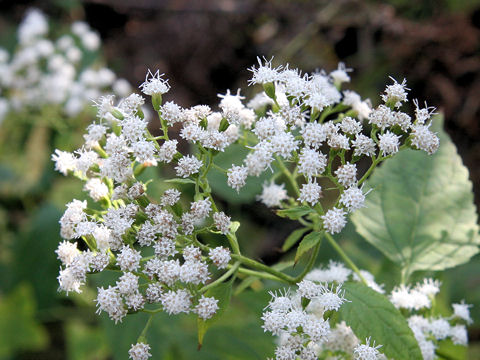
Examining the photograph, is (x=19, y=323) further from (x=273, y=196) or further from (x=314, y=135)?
(x=314, y=135)

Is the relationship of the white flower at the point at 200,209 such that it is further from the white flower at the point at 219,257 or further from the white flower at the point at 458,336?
the white flower at the point at 458,336

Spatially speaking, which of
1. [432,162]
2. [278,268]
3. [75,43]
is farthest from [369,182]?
[75,43]

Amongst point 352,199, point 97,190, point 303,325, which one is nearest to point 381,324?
point 303,325

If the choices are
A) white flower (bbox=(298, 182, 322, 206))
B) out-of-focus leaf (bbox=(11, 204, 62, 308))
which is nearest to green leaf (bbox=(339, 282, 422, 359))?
white flower (bbox=(298, 182, 322, 206))

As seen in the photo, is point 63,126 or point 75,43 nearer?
point 63,126

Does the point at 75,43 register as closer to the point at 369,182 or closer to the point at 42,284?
the point at 42,284

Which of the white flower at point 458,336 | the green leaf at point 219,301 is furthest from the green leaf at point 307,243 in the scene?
the white flower at point 458,336

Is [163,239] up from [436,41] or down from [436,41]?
down
